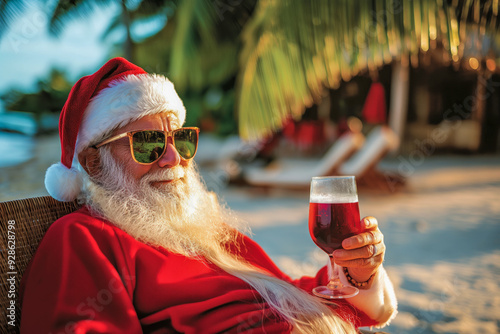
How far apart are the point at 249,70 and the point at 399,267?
2542 mm

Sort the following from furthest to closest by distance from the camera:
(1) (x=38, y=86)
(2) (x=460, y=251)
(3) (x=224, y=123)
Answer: (1) (x=38, y=86), (3) (x=224, y=123), (2) (x=460, y=251)

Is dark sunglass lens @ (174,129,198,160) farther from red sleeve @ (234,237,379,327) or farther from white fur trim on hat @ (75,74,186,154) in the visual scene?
red sleeve @ (234,237,379,327)

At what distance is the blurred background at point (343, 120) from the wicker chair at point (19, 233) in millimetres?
2420

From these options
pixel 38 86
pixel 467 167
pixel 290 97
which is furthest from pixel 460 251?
pixel 38 86

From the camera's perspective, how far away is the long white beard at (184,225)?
1494 millimetres

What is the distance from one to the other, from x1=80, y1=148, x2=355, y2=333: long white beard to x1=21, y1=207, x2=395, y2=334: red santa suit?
2.0 inches

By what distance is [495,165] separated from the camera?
10.5 meters

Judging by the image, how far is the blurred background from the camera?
3188mm

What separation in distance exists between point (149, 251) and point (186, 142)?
1.67 feet

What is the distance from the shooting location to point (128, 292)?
139cm

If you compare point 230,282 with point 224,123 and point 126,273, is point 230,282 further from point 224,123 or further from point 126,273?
point 224,123

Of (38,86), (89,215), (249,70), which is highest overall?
(38,86)

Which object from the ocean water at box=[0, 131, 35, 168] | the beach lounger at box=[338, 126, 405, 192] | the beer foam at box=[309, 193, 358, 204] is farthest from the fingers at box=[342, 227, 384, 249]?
the ocean water at box=[0, 131, 35, 168]

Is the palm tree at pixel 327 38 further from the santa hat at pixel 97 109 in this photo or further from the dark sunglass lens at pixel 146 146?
the dark sunglass lens at pixel 146 146
